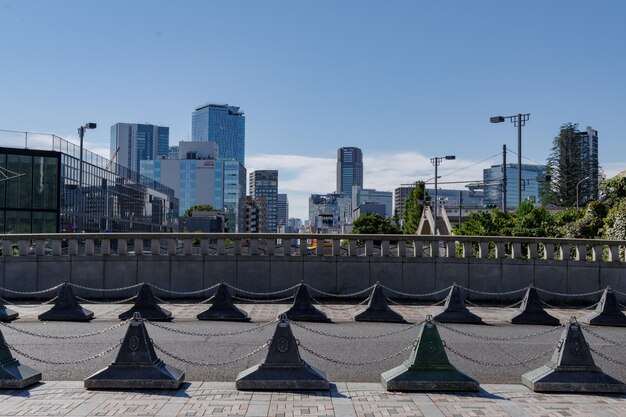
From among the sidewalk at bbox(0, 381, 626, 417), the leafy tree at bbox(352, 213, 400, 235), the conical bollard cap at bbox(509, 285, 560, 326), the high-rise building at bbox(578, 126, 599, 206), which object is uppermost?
the high-rise building at bbox(578, 126, 599, 206)

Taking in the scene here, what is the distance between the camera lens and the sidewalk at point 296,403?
25.0 ft

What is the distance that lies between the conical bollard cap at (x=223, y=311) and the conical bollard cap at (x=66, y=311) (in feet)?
8.85

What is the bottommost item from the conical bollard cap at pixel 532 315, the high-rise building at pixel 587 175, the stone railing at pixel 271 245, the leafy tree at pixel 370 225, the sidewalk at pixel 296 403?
the sidewalk at pixel 296 403

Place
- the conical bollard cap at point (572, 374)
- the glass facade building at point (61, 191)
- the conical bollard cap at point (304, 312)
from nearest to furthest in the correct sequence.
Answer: the conical bollard cap at point (572, 374), the conical bollard cap at point (304, 312), the glass facade building at point (61, 191)

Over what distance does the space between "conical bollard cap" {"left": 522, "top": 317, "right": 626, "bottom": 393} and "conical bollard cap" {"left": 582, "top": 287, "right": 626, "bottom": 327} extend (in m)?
6.84

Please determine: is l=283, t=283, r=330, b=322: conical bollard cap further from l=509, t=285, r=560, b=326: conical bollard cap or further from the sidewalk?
the sidewalk

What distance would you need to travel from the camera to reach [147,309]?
15.1 metres

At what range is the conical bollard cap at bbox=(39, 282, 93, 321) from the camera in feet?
48.6

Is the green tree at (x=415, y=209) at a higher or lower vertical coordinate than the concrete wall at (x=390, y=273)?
higher

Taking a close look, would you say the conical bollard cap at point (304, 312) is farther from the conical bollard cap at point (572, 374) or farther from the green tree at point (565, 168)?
the green tree at point (565, 168)

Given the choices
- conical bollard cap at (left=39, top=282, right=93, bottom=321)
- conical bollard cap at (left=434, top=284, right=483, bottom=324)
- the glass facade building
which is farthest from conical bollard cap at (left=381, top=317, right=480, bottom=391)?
the glass facade building

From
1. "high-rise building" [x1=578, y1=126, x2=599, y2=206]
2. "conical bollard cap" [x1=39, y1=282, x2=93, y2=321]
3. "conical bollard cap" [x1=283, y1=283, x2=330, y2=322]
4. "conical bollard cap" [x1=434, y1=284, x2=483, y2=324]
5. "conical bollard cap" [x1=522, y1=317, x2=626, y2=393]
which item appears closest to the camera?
"conical bollard cap" [x1=522, y1=317, x2=626, y2=393]

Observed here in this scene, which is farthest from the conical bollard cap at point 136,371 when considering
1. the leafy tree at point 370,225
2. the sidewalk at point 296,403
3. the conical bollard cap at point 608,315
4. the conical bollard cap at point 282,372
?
the leafy tree at point 370,225

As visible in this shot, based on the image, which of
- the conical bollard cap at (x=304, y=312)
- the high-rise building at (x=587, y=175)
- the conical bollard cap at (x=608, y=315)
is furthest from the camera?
the high-rise building at (x=587, y=175)
